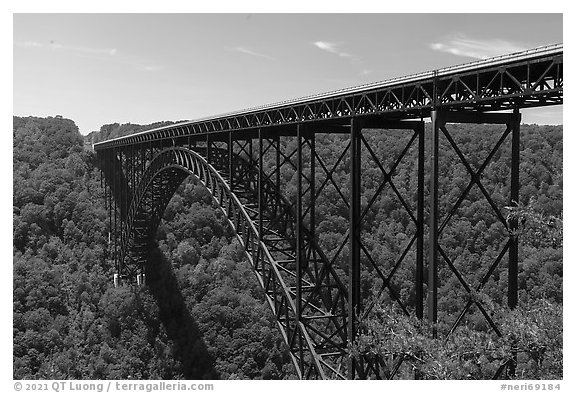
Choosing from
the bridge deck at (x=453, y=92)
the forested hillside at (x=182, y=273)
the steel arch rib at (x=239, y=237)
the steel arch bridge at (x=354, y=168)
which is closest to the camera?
the bridge deck at (x=453, y=92)

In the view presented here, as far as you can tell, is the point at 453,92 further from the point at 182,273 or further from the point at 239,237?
the point at 182,273

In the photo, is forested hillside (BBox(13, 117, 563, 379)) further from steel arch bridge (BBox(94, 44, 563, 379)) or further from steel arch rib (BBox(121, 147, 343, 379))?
steel arch bridge (BBox(94, 44, 563, 379))

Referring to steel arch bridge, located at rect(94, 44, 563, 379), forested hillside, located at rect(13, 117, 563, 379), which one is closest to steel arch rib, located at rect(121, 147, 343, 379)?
steel arch bridge, located at rect(94, 44, 563, 379)

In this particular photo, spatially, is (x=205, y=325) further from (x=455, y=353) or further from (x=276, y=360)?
(x=455, y=353)

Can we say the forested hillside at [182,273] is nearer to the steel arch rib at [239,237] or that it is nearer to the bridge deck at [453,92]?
the steel arch rib at [239,237]

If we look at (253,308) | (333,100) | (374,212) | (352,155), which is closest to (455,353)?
(352,155)

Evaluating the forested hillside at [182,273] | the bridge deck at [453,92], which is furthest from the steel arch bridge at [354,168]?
the forested hillside at [182,273]
